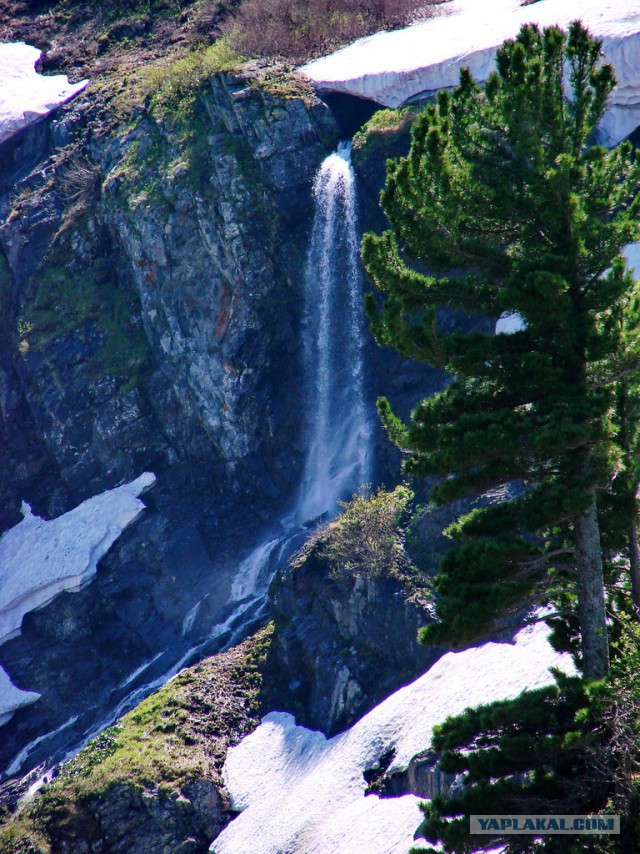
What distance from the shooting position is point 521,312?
1276cm

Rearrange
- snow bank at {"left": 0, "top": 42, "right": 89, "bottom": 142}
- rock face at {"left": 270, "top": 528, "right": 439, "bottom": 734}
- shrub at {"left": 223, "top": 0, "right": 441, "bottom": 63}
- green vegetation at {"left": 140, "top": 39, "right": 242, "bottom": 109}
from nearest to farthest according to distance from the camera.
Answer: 1. rock face at {"left": 270, "top": 528, "right": 439, "bottom": 734}
2. green vegetation at {"left": 140, "top": 39, "right": 242, "bottom": 109}
3. shrub at {"left": 223, "top": 0, "right": 441, "bottom": 63}
4. snow bank at {"left": 0, "top": 42, "right": 89, "bottom": 142}

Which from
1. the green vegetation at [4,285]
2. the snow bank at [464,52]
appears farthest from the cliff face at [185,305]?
the snow bank at [464,52]

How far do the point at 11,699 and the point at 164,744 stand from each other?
1165 cm

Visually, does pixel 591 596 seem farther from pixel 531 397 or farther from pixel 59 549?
pixel 59 549

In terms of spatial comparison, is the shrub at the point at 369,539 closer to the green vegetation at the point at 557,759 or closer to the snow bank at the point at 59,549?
the snow bank at the point at 59,549

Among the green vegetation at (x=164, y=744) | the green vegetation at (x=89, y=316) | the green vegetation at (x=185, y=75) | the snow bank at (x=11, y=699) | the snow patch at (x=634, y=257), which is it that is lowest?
the snow bank at (x=11, y=699)

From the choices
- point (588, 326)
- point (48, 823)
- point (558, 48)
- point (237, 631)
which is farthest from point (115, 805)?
point (558, 48)

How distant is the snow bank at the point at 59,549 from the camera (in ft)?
120

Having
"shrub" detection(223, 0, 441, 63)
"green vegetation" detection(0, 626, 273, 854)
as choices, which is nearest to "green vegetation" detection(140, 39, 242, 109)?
"shrub" detection(223, 0, 441, 63)

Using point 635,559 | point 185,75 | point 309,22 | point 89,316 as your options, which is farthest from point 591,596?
point 309,22

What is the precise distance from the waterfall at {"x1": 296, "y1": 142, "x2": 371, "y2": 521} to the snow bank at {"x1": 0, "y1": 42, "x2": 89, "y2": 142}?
65.0 ft

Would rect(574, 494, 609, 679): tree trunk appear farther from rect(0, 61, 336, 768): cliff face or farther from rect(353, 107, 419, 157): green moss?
rect(353, 107, 419, 157): green moss

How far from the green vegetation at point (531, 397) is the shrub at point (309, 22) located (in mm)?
34184

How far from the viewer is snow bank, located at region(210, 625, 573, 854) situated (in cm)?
2081
